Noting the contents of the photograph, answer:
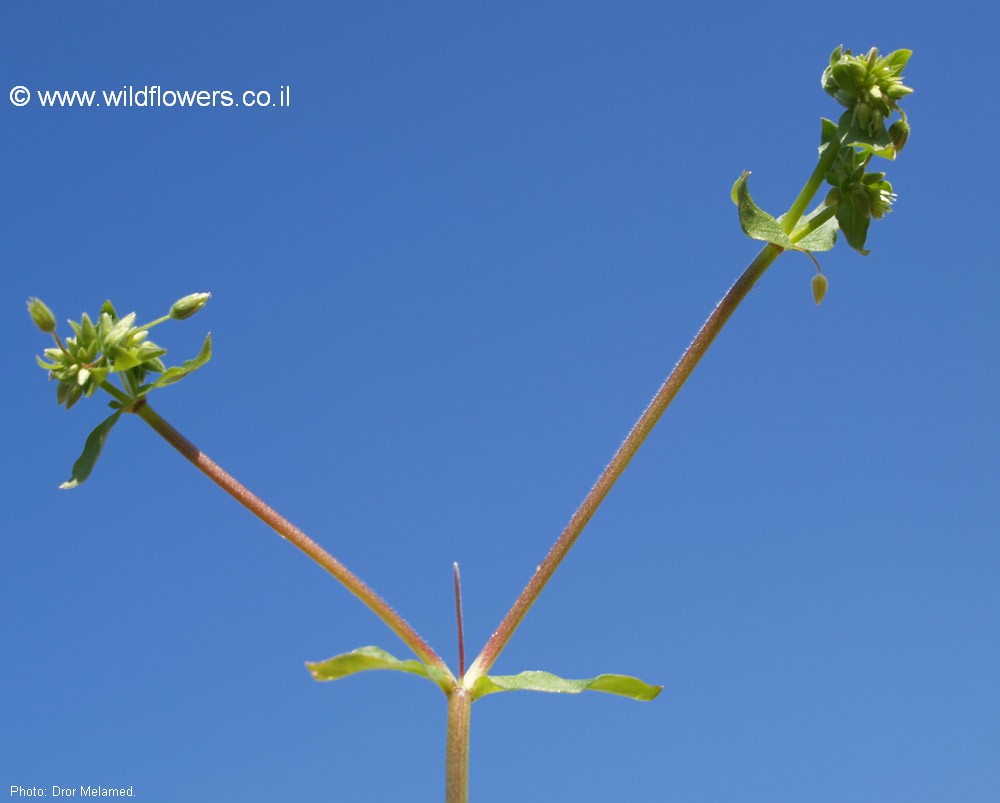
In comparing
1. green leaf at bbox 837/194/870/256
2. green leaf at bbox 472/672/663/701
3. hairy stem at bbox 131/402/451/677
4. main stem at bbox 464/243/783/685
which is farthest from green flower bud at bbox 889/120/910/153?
hairy stem at bbox 131/402/451/677

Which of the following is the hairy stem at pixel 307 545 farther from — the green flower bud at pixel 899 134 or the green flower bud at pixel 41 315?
the green flower bud at pixel 899 134

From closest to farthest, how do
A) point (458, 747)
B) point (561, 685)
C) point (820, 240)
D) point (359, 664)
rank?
point (359, 664)
point (458, 747)
point (561, 685)
point (820, 240)

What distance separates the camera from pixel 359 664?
2385 mm

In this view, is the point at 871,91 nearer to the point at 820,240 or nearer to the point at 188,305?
the point at 820,240

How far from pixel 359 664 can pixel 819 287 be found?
5.78 feet

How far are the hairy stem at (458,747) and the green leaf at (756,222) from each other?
1519 mm

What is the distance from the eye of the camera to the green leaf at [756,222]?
273 centimetres

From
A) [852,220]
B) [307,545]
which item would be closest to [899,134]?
[852,220]

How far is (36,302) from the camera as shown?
2611 millimetres

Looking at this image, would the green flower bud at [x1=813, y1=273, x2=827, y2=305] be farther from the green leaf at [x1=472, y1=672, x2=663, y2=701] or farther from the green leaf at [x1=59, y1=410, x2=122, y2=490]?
the green leaf at [x1=59, y1=410, x2=122, y2=490]

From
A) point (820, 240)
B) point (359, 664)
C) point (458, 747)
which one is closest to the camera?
point (359, 664)

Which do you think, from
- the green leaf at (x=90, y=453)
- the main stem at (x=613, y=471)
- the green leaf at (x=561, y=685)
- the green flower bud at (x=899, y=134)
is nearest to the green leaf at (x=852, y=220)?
the green flower bud at (x=899, y=134)

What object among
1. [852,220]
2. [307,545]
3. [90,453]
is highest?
[852,220]

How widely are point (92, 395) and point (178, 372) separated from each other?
244 mm
